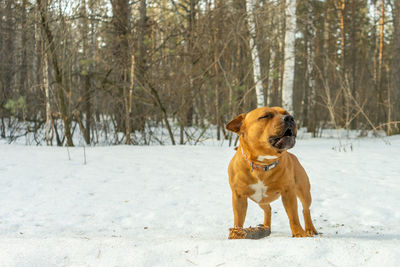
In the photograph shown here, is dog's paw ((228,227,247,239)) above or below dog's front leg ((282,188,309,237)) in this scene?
below

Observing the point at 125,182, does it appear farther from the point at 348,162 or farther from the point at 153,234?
the point at 348,162

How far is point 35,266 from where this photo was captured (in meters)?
2.02

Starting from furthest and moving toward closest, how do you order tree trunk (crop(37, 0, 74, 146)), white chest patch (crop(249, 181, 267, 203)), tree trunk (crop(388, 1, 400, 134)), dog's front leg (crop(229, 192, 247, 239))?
tree trunk (crop(388, 1, 400, 134)), tree trunk (crop(37, 0, 74, 146)), dog's front leg (crop(229, 192, 247, 239)), white chest patch (crop(249, 181, 267, 203))

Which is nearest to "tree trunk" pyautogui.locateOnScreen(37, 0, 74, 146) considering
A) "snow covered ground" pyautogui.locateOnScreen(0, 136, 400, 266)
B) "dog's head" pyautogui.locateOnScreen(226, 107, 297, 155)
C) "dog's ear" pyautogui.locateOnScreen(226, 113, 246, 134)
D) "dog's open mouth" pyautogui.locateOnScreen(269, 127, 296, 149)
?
"snow covered ground" pyautogui.locateOnScreen(0, 136, 400, 266)

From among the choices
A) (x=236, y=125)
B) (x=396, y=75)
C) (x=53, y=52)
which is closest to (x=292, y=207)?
(x=236, y=125)

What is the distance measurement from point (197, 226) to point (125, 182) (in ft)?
7.07

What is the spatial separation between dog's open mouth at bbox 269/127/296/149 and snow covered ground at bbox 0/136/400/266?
0.58 meters

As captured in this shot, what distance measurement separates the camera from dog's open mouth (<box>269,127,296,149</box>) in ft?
7.55

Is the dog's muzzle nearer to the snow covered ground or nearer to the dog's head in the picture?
the dog's head

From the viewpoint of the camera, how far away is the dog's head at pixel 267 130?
2.32 meters

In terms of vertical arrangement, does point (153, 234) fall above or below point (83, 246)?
below

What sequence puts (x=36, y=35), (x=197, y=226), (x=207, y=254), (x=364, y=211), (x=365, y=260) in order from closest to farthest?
(x=365, y=260)
(x=207, y=254)
(x=197, y=226)
(x=364, y=211)
(x=36, y=35)

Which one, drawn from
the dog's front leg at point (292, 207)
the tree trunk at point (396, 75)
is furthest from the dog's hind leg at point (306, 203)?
the tree trunk at point (396, 75)

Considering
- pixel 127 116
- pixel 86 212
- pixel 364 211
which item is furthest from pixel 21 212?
pixel 127 116
